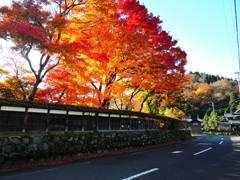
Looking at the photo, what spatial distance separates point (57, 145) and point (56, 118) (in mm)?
1496

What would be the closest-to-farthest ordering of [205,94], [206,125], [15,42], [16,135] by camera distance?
[16,135] < [15,42] < [206,125] < [205,94]

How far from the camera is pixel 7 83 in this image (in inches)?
528

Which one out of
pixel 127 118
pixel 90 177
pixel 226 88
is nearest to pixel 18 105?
pixel 90 177

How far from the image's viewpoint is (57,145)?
29.2 ft

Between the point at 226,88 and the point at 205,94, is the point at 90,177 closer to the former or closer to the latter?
the point at 205,94

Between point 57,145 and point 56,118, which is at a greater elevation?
point 56,118

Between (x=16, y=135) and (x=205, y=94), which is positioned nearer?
(x=16, y=135)

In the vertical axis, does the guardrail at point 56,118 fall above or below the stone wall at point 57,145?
above

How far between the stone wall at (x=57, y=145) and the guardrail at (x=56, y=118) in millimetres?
512

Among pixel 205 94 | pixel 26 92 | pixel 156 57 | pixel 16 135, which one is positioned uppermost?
pixel 205 94

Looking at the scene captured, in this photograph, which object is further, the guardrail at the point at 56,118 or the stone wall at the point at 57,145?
the guardrail at the point at 56,118

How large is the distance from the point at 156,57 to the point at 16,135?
1070 cm

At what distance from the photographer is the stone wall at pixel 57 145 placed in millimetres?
7220

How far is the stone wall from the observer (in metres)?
7.22
